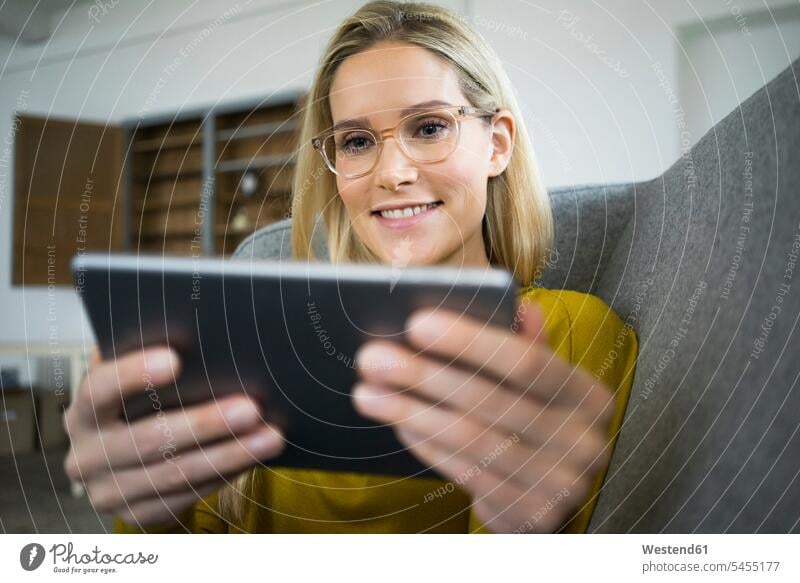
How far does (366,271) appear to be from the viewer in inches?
17.4

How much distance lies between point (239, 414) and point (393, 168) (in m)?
0.22

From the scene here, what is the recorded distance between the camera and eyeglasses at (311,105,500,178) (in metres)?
0.46

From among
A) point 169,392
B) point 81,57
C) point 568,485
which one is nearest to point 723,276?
point 568,485

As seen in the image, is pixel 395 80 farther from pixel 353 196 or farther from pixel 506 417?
pixel 506 417

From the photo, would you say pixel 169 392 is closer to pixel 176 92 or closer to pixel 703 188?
pixel 176 92

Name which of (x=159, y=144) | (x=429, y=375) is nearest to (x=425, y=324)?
(x=429, y=375)

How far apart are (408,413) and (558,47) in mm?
301

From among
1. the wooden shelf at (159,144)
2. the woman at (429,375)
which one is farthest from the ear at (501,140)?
the wooden shelf at (159,144)

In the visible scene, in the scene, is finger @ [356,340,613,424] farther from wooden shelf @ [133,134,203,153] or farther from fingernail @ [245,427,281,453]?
wooden shelf @ [133,134,203,153]

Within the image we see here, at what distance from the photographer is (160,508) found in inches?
18.0

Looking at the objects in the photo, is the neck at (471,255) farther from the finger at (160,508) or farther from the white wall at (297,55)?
the finger at (160,508)

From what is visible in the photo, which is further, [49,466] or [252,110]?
[252,110]

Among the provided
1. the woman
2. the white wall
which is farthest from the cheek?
the white wall
